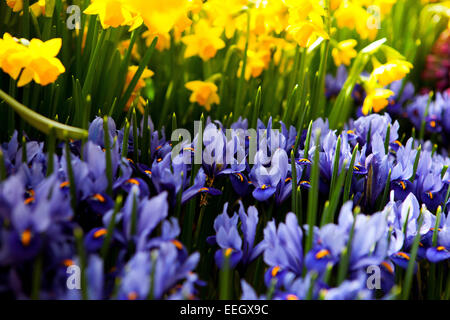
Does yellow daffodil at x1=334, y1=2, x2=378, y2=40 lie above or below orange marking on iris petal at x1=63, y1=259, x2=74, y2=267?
Result: above

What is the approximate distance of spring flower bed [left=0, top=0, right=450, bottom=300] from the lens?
2.29 ft

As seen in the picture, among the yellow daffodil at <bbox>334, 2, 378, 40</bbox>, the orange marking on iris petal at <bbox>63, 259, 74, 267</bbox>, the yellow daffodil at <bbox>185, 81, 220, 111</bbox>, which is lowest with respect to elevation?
the orange marking on iris petal at <bbox>63, 259, 74, 267</bbox>

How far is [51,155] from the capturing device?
0.79m

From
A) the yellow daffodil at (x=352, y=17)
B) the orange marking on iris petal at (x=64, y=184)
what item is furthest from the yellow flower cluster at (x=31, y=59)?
the yellow daffodil at (x=352, y=17)


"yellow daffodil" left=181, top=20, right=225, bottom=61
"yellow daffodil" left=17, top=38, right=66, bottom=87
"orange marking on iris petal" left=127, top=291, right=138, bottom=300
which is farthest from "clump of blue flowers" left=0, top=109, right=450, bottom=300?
"yellow daffodil" left=181, top=20, right=225, bottom=61

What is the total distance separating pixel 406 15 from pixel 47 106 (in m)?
2.24

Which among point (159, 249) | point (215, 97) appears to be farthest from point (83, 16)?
point (159, 249)

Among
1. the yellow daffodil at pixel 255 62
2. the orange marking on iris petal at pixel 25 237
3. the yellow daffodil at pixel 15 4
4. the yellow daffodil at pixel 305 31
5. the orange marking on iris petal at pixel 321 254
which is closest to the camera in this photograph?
the orange marking on iris petal at pixel 25 237

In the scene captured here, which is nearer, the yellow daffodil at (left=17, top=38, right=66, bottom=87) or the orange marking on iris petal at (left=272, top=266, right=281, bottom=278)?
the orange marking on iris petal at (left=272, top=266, right=281, bottom=278)

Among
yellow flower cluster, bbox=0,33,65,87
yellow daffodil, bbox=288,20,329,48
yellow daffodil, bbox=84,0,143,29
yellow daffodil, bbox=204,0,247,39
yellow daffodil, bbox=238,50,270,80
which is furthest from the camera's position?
yellow daffodil, bbox=238,50,270,80

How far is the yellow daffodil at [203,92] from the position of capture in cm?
147

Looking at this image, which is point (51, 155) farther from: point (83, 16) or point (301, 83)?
point (301, 83)

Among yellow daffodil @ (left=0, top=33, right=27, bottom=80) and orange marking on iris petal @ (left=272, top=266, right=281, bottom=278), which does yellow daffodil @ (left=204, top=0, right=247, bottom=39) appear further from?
orange marking on iris petal @ (left=272, top=266, right=281, bottom=278)

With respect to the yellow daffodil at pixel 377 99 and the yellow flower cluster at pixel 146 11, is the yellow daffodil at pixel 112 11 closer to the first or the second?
the yellow flower cluster at pixel 146 11
